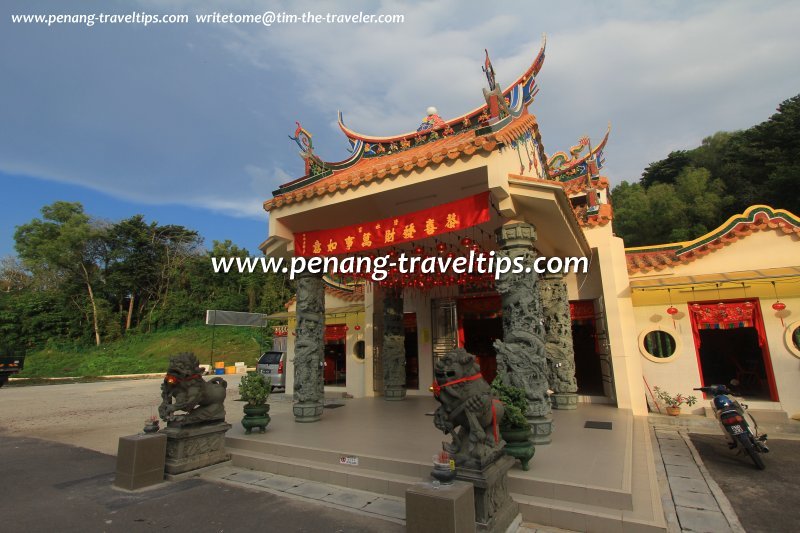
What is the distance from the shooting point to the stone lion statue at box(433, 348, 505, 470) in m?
3.01

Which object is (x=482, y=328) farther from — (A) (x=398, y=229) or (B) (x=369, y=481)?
(B) (x=369, y=481)

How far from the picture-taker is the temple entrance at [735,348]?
725cm

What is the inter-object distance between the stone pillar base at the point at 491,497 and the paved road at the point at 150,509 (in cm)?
75

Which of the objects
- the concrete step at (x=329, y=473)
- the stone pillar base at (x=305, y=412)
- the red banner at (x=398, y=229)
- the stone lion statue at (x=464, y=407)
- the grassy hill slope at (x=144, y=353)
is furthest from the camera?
the grassy hill slope at (x=144, y=353)

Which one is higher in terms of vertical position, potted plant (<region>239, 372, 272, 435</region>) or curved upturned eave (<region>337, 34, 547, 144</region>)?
curved upturned eave (<region>337, 34, 547, 144</region>)

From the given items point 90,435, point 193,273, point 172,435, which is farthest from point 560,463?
point 193,273

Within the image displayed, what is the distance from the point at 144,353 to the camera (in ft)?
83.8

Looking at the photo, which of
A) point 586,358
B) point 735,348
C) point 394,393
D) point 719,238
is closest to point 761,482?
point 719,238

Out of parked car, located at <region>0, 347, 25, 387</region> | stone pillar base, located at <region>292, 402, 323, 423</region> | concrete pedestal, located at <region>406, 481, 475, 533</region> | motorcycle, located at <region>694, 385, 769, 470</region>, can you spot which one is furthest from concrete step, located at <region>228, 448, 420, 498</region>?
parked car, located at <region>0, 347, 25, 387</region>

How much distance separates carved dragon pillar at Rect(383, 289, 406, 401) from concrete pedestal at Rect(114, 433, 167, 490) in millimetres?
5473

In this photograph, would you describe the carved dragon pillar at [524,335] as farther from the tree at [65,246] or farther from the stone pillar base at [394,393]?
the tree at [65,246]

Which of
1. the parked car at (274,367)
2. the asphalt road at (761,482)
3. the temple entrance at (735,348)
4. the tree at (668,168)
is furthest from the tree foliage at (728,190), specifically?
the parked car at (274,367)

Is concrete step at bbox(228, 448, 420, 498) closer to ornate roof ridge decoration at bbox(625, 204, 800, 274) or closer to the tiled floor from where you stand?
the tiled floor

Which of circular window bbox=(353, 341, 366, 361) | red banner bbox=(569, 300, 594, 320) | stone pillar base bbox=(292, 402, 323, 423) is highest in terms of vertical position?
red banner bbox=(569, 300, 594, 320)
